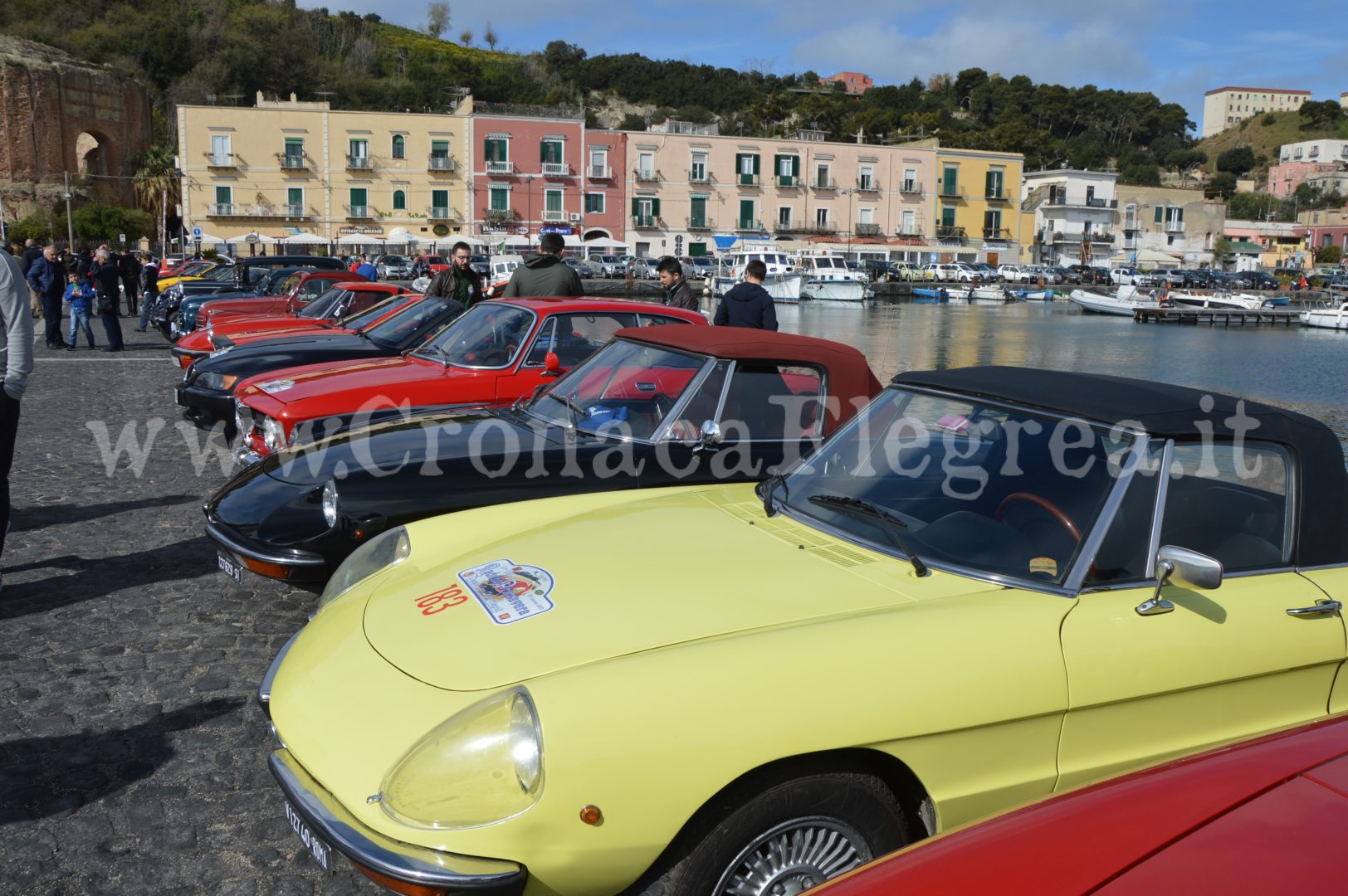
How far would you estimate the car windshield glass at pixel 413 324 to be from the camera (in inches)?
367

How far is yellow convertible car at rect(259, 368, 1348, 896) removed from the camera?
2.30m

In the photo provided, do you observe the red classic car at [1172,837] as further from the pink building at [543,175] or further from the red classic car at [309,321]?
the pink building at [543,175]

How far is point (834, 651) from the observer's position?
2543 millimetres

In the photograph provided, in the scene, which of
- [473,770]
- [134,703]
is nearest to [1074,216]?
[134,703]

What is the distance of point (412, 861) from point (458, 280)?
35.7 ft

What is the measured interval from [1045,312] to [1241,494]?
4929cm

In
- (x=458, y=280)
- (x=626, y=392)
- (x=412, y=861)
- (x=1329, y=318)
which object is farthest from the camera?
(x=1329, y=318)

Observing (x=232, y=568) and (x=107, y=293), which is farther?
(x=107, y=293)

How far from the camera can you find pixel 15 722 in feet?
13.0

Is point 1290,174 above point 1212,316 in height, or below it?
above

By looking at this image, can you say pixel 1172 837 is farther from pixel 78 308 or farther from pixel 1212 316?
pixel 1212 316

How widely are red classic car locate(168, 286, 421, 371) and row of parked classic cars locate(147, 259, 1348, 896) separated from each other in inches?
299

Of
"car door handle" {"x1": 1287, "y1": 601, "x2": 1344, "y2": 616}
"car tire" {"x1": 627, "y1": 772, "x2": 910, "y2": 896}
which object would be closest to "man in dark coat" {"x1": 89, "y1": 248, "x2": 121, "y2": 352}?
"car tire" {"x1": 627, "y1": 772, "x2": 910, "y2": 896}

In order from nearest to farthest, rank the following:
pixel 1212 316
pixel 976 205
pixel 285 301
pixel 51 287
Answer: pixel 285 301, pixel 51 287, pixel 1212 316, pixel 976 205
